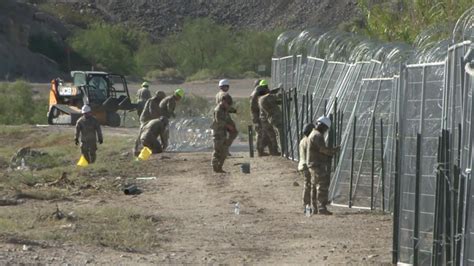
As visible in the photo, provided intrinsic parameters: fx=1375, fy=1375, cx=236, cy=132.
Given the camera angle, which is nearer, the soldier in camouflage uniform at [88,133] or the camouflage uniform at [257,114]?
the camouflage uniform at [257,114]

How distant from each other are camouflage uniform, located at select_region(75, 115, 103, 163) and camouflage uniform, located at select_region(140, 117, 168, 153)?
106 centimetres

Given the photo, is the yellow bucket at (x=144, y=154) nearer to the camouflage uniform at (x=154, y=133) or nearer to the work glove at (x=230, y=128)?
the camouflage uniform at (x=154, y=133)

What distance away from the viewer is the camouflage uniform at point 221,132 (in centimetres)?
2408

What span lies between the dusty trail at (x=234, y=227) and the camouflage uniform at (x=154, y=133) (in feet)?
10.0

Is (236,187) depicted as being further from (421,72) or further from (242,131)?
(242,131)

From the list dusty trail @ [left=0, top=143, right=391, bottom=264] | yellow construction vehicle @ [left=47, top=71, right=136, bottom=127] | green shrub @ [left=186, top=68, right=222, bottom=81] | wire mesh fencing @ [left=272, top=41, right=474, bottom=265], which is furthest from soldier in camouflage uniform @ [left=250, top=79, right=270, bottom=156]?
green shrub @ [left=186, top=68, right=222, bottom=81]

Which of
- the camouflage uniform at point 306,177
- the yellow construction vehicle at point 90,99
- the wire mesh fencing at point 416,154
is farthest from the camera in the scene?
the yellow construction vehicle at point 90,99

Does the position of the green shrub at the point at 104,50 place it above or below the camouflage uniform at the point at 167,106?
above

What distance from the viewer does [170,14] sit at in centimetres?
11000

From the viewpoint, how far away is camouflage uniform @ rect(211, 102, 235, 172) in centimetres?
2408

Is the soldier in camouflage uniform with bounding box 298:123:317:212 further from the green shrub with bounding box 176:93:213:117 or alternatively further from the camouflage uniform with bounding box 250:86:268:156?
the green shrub with bounding box 176:93:213:117

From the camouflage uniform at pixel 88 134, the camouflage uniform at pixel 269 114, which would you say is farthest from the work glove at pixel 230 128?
the camouflage uniform at pixel 88 134

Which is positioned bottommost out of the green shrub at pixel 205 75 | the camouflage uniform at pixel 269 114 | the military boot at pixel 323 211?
the military boot at pixel 323 211

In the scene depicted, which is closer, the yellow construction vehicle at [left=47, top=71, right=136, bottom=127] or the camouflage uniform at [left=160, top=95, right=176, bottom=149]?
the camouflage uniform at [left=160, top=95, right=176, bottom=149]
